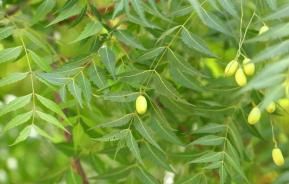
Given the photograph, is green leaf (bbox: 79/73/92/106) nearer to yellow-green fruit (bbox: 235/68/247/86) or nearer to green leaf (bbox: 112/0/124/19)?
green leaf (bbox: 112/0/124/19)

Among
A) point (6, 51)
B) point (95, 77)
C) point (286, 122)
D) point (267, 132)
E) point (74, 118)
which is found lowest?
point (286, 122)

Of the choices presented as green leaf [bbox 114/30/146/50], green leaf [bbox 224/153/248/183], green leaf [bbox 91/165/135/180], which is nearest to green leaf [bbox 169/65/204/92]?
green leaf [bbox 114/30/146/50]

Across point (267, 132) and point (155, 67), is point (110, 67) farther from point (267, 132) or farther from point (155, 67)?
point (267, 132)

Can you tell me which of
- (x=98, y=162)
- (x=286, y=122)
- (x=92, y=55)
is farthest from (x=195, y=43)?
(x=286, y=122)

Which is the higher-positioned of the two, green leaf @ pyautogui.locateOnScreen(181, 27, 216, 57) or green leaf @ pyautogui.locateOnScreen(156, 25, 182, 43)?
green leaf @ pyautogui.locateOnScreen(156, 25, 182, 43)

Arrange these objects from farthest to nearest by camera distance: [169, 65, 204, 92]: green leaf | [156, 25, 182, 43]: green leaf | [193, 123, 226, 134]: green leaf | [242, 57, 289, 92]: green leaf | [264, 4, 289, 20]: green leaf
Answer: [193, 123, 226, 134]: green leaf
[169, 65, 204, 92]: green leaf
[156, 25, 182, 43]: green leaf
[264, 4, 289, 20]: green leaf
[242, 57, 289, 92]: green leaf

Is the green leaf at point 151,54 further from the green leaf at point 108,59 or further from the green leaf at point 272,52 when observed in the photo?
the green leaf at point 272,52
